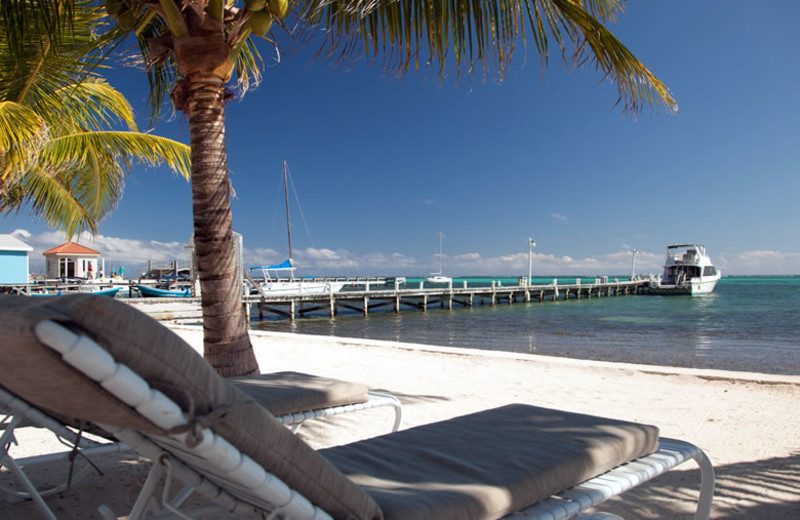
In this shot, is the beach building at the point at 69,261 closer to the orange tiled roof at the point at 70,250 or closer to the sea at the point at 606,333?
the orange tiled roof at the point at 70,250

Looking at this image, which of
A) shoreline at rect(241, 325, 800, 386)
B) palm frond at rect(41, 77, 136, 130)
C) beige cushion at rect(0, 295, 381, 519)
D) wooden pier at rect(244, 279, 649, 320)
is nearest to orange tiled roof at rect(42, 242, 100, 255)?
wooden pier at rect(244, 279, 649, 320)

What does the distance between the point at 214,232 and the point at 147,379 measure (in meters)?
2.65

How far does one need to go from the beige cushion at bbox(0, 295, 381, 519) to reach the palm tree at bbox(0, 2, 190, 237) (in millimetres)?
3638

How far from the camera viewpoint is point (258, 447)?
41.3 inches

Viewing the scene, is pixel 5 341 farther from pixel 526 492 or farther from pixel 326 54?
pixel 326 54

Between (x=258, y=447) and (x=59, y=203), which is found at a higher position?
(x=59, y=203)

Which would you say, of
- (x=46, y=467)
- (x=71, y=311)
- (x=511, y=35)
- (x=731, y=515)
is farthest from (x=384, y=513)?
(x=511, y=35)

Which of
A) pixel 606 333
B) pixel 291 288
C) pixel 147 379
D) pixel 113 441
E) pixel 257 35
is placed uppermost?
pixel 257 35

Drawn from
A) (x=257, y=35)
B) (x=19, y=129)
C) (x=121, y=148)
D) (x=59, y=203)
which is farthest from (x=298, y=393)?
(x=59, y=203)

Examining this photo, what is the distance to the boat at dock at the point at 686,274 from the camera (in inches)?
1625

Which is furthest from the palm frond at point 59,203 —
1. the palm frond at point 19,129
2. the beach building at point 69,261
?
the beach building at point 69,261

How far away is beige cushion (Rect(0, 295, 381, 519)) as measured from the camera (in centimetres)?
83

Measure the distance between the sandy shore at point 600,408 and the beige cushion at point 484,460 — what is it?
2.45ft

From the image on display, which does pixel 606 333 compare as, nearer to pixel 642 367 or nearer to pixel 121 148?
pixel 642 367
